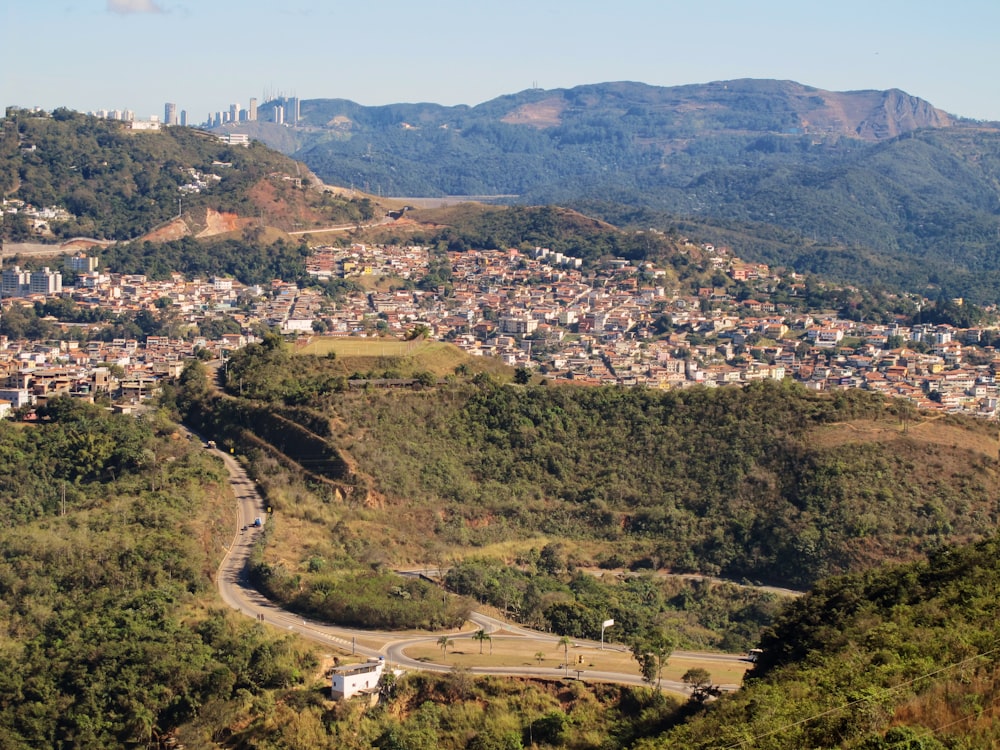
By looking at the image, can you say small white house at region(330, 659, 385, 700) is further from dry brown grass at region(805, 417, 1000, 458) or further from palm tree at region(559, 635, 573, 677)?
dry brown grass at region(805, 417, 1000, 458)

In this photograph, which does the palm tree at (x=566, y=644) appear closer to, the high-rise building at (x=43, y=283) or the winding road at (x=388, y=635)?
the winding road at (x=388, y=635)

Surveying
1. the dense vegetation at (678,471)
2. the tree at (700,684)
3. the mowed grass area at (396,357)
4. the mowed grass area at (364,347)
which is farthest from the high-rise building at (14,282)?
the tree at (700,684)

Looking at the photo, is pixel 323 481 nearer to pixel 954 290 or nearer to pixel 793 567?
pixel 793 567

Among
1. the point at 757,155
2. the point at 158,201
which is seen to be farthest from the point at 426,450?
the point at 757,155

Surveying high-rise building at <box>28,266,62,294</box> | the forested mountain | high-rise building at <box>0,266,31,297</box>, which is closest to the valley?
high-rise building at <box>28,266,62,294</box>

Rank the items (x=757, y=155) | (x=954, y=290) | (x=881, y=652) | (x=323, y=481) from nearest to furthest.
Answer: (x=881, y=652) → (x=323, y=481) → (x=954, y=290) → (x=757, y=155)

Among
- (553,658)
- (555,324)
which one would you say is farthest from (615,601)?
(555,324)

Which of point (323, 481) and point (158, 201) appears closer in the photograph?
point (323, 481)
